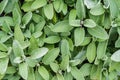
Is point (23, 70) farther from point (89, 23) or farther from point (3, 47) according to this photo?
A: point (89, 23)

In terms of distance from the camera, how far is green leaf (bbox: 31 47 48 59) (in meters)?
1.42

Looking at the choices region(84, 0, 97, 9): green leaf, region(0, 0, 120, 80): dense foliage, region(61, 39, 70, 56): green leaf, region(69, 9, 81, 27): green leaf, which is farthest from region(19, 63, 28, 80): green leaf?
region(84, 0, 97, 9): green leaf

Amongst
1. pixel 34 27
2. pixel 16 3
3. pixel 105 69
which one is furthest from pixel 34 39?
pixel 105 69

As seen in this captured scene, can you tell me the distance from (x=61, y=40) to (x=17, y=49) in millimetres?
260

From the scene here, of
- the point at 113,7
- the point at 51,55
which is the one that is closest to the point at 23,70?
the point at 51,55

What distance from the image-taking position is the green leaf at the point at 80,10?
56.3 inches

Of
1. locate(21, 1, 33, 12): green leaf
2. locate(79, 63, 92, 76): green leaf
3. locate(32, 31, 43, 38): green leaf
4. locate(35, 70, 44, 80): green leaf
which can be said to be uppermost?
locate(21, 1, 33, 12): green leaf

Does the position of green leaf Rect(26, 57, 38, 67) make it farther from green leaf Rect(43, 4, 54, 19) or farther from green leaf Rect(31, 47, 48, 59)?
green leaf Rect(43, 4, 54, 19)

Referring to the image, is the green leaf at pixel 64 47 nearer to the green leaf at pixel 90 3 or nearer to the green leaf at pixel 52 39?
the green leaf at pixel 52 39

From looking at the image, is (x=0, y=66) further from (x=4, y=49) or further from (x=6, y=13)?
(x=6, y=13)

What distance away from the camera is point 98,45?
1531 mm

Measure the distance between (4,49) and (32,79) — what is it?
0.68 ft

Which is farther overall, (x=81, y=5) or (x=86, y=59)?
(x=86, y=59)

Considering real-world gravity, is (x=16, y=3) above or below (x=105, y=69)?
above
